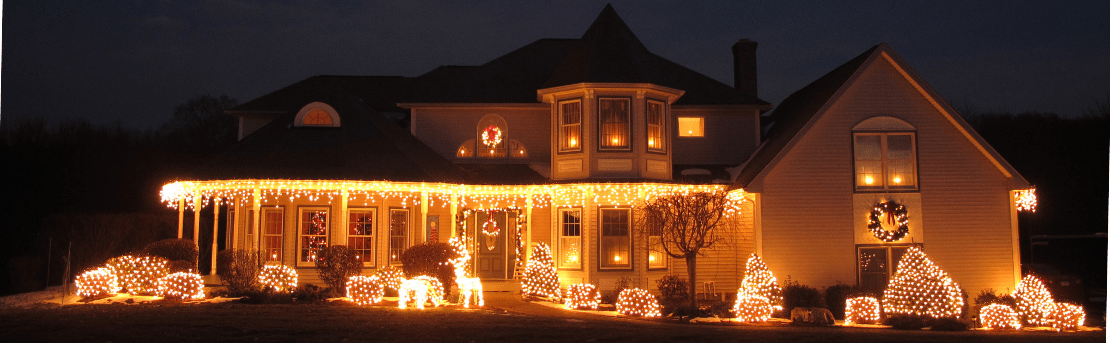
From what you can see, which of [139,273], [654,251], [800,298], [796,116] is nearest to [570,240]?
[654,251]

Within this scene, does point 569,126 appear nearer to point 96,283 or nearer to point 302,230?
point 302,230

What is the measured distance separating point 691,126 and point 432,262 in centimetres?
811

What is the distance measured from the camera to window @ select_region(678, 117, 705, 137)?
20797 millimetres

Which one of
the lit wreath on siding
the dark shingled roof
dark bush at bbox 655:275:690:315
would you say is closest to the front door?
dark bush at bbox 655:275:690:315

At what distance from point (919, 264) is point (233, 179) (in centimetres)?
1391

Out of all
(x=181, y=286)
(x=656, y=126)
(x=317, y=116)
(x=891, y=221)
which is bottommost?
(x=181, y=286)

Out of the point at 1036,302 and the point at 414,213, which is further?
the point at 414,213

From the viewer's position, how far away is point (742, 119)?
20.9 metres

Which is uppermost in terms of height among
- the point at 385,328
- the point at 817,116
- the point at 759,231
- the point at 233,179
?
the point at 817,116

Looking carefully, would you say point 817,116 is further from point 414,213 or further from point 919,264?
point 414,213

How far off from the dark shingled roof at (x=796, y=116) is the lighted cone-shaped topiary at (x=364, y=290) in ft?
26.3

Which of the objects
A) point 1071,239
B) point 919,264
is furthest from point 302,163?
point 1071,239

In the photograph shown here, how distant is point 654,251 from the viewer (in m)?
17.9

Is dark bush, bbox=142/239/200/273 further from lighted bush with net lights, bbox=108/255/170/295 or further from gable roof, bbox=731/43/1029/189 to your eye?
gable roof, bbox=731/43/1029/189
